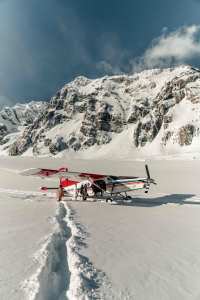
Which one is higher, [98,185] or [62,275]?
[98,185]

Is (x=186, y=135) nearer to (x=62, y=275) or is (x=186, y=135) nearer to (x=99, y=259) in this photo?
(x=99, y=259)

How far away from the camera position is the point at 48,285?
620 cm

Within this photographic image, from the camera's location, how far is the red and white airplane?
2478 cm

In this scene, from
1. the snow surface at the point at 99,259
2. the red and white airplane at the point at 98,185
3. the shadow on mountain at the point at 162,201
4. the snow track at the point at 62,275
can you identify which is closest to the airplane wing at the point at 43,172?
the red and white airplane at the point at 98,185

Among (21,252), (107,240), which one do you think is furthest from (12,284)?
(107,240)

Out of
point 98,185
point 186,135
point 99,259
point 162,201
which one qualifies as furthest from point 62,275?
point 186,135

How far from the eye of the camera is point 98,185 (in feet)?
87.4

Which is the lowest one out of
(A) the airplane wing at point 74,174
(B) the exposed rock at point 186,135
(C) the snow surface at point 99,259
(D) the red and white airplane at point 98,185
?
(C) the snow surface at point 99,259

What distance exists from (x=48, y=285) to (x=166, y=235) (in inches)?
267

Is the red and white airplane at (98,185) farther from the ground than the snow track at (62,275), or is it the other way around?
the red and white airplane at (98,185)

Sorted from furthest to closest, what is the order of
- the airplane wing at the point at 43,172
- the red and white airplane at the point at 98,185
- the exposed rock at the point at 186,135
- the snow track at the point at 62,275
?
the exposed rock at the point at 186,135 < the airplane wing at the point at 43,172 < the red and white airplane at the point at 98,185 < the snow track at the point at 62,275

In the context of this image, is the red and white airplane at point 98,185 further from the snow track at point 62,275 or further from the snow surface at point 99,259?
the snow track at point 62,275

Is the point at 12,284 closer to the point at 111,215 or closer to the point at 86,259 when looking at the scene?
the point at 86,259

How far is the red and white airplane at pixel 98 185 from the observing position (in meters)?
24.8
